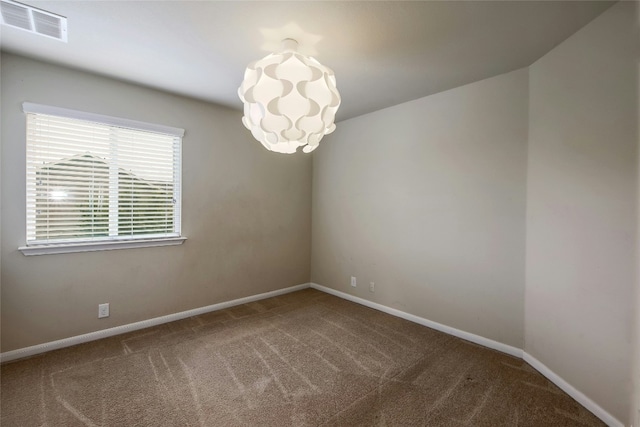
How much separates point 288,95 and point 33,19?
1764 millimetres

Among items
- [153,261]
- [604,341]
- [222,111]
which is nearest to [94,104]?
[222,111]

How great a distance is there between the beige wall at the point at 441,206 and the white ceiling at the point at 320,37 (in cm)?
39

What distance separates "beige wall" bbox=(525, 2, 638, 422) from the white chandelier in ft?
5.53

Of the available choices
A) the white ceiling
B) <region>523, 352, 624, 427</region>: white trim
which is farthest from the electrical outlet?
<region>523, 352, 624, 427</region>: white trim

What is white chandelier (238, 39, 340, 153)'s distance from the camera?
5.18 ft

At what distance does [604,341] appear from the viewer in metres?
1.70

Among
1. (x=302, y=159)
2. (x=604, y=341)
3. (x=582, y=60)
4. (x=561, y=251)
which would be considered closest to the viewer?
(x=604, y=341)

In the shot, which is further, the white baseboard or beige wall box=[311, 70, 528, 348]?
beige wall box=[311, 70, 528, 348]

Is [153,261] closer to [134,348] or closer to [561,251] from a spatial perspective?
[134,348]

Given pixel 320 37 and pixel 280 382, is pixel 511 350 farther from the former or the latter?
pixel 320 37

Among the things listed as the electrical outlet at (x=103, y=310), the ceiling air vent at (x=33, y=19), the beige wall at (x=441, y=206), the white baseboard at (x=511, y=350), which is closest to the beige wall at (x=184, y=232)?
the electrical outlet at (x=103, y=310)

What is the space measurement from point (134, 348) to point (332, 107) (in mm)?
2660

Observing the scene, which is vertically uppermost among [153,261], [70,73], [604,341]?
[70,73]

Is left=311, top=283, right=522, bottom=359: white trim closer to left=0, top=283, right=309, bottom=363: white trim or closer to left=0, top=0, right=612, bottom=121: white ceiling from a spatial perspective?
left=0, top=283, right=309, bottom=363: white trim
